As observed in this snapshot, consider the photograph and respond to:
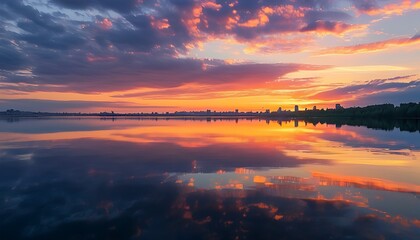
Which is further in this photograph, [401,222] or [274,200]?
[274,200]

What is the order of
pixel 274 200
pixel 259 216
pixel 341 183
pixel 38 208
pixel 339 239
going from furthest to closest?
pixel 341 183 → pixel 274 200 → pixel 38 208 → pixel 259 216 → pixel 339 239

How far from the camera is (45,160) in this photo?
2048 centimetres

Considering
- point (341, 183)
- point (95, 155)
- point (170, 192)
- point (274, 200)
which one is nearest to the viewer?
point (274, 200)

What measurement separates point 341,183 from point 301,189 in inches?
95.6

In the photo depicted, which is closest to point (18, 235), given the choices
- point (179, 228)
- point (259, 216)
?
point (179, 228)

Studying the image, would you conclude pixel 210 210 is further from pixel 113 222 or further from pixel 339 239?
pixel 339 239

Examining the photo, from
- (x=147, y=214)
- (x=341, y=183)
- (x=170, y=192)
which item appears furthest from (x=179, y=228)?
(x=341, y=183)

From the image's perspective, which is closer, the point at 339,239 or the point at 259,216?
the point at 339,239

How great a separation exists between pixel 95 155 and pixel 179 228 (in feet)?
52.6

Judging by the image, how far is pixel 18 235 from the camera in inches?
323

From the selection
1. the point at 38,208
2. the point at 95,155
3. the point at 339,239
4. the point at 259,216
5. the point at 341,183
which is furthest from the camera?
the point at 95,155

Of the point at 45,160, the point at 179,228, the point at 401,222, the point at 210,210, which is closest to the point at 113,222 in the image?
the point at 179,228

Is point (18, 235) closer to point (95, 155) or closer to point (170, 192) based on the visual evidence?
point (170, 192)

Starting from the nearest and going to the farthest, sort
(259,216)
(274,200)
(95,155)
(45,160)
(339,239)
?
(339,239)
(259,216)
(274,200)
(45,160)
(95,155)
